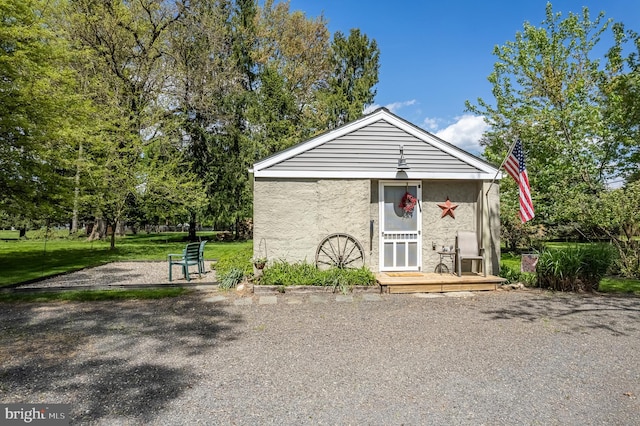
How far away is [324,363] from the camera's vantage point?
13.5ft

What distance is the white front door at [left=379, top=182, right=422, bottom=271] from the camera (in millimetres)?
9336

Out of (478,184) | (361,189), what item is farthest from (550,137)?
(361,189)

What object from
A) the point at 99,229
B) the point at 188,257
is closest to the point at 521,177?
the point at 188,257

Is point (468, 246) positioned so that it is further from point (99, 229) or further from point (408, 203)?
point (99, 229)

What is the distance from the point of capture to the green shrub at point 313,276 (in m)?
8.09

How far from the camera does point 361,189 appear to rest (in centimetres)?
898

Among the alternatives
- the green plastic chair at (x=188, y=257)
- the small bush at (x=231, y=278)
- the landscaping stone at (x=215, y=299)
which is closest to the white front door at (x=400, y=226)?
the small bush at (x=231, y=278)

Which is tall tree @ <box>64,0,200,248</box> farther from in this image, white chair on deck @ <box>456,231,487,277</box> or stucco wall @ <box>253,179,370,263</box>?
white chair on deck @ <box>456,231,487,277</box>

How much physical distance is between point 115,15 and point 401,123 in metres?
16.1

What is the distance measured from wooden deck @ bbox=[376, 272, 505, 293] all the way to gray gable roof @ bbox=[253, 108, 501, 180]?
2.45 m

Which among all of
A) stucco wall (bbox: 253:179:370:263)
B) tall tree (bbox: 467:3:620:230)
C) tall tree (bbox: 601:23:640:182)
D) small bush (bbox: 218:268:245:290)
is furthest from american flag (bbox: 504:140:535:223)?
tall tree (bbox: 601:23:640:182)

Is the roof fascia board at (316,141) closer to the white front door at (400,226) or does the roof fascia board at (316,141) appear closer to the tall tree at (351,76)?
the white front door at (400,226)

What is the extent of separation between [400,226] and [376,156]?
1.88m

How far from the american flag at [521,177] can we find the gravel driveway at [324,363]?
2.28 m
